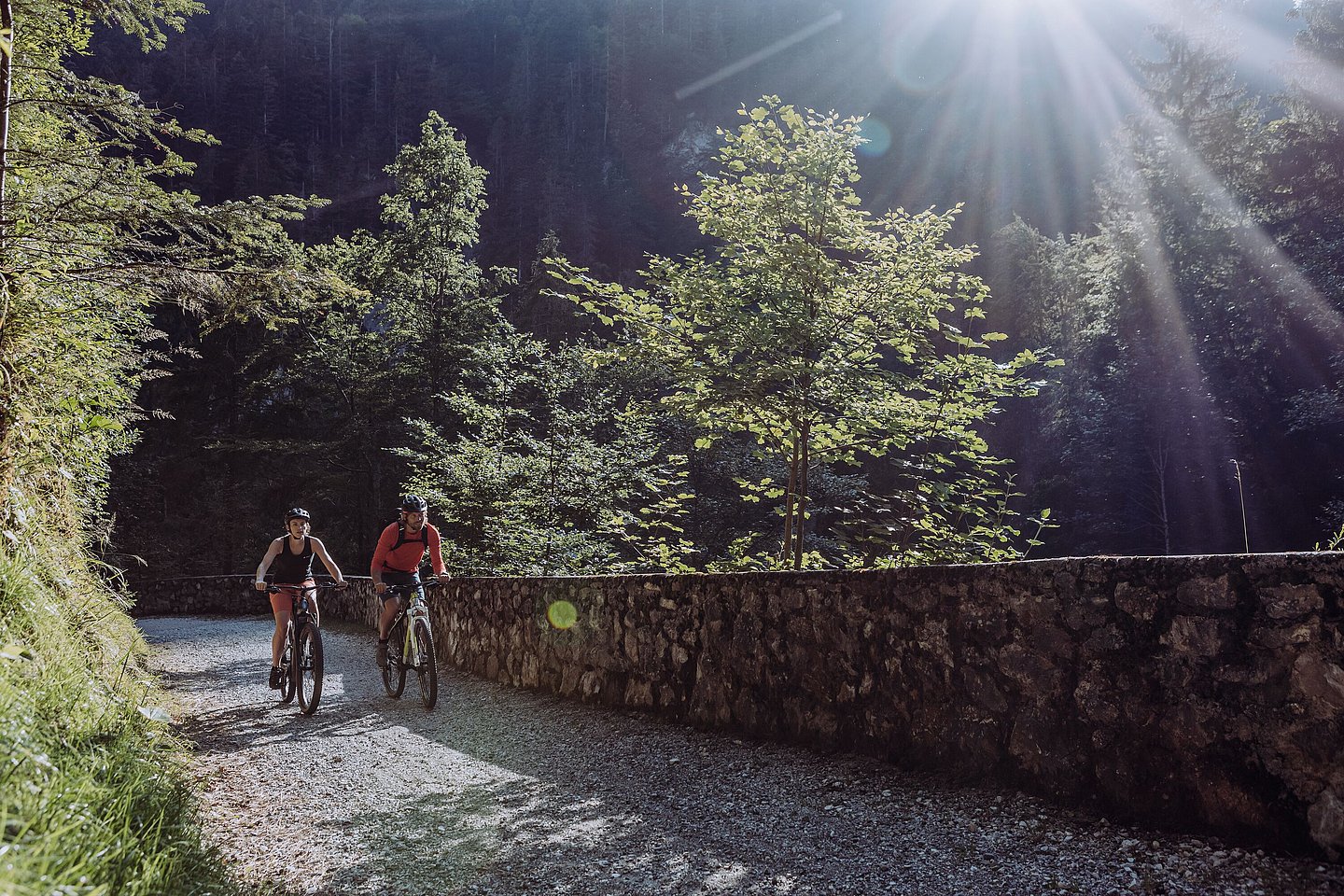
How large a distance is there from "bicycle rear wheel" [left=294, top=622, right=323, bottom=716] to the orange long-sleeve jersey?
2.28 feet

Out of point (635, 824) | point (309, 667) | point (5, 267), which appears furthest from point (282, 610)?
point (635, 824)

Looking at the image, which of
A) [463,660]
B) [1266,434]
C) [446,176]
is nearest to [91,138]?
[463,660]

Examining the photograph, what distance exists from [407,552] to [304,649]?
1.09m

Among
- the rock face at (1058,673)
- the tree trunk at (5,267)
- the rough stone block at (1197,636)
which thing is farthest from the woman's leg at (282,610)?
the rough stone block at (1197,636)

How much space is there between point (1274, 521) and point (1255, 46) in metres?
14.1

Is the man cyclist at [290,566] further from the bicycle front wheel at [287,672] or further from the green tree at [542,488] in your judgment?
the green tree at [542,488]

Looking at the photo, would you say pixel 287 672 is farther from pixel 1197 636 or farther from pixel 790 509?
pixel 1197 636

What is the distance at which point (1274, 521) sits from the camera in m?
24.9

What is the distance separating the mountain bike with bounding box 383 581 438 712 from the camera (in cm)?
666

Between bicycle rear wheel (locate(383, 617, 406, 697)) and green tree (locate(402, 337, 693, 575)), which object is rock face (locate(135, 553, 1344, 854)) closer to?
bicycle rear wheel (locate(383, 617, 406, 697))

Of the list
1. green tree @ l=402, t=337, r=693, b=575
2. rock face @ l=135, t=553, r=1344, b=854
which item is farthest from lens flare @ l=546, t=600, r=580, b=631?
green tree @ l=402, t=337, r=693, b=575

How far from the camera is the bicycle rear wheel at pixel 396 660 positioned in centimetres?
700

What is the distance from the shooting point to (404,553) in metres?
6.95

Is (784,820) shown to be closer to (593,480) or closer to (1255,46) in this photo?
(593,480)
